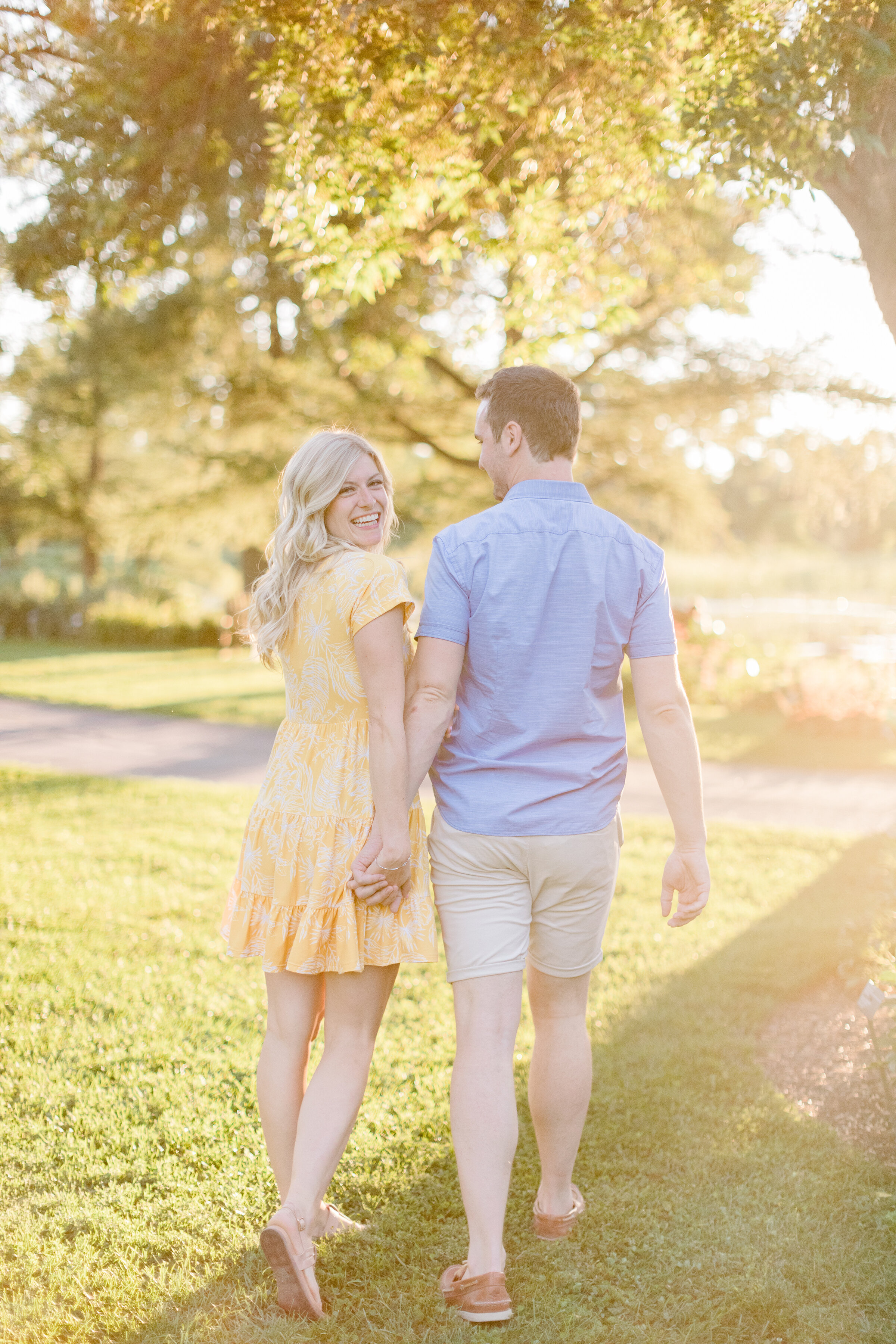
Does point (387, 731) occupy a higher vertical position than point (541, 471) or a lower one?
lower

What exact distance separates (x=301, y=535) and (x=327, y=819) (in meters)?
0.71

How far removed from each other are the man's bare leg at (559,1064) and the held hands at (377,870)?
1.46ft

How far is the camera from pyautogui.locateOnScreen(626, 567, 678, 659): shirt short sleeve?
2.70m

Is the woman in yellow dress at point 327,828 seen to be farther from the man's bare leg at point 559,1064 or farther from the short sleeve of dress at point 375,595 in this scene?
the man's bare leg at point 559,1064

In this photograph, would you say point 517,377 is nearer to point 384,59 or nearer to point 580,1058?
point 580,1058

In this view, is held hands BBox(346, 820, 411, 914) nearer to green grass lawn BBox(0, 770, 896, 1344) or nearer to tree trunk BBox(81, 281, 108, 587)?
green grass lawn BBox(0, 770, 896, 1344)

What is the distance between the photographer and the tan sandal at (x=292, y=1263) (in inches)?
98.3

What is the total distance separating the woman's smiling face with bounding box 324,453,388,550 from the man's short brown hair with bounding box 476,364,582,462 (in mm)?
343

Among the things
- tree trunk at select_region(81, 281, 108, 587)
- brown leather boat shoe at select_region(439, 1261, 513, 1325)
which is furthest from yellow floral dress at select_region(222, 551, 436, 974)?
tree trunk at select_region(81, 281, 108, 587)

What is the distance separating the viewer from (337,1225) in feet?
9.83

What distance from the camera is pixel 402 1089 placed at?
12.7 feet

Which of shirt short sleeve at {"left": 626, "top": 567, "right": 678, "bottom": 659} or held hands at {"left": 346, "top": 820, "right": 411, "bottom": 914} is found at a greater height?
shirt short sleeve at {"left": 626, "top": 567, "right": 678, "bottom": 659}

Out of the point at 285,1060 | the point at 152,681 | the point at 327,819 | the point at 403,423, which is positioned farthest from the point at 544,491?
the point at 152,681

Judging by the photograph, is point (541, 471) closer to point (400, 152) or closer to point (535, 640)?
point (535, 640)
